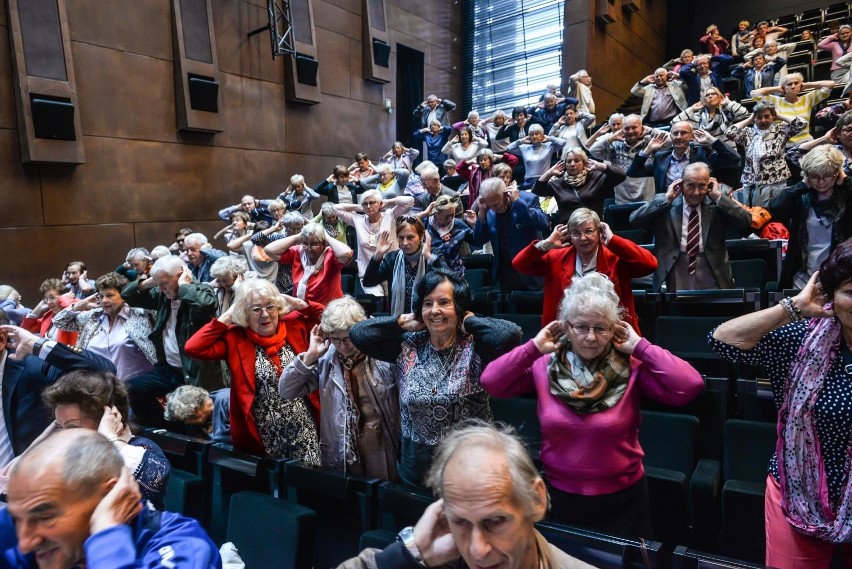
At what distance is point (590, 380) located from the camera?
1609mm

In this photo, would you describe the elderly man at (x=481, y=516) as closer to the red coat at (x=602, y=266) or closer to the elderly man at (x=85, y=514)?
the elderly man at (x=85, y=514)

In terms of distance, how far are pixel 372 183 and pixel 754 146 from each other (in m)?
3.76

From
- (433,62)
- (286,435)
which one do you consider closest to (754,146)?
(286,435)

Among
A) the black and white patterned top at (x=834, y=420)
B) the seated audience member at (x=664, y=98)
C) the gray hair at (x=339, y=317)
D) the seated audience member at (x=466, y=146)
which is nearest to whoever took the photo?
the black and white patterned top at (x=834, y=420)

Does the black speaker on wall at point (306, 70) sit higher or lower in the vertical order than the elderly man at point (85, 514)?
higher

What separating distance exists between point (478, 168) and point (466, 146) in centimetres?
164

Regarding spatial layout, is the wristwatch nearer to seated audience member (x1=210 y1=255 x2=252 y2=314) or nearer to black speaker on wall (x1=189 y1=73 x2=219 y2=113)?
seated audience member (x1=210 y1=255 x2=252 y2=314)

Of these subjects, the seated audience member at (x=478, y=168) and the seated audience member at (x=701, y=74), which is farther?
the seated audience member at (x=701, y=74)

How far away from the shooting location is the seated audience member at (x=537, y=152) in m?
5.67

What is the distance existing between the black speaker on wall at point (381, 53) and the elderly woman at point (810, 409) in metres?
8.86

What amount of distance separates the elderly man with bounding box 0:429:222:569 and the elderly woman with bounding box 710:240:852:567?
1.25 meters

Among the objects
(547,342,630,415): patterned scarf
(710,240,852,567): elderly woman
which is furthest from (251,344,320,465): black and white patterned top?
(710,240,852,567): elderly woman

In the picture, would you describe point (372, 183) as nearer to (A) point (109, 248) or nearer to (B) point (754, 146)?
(A) point (109, 248)

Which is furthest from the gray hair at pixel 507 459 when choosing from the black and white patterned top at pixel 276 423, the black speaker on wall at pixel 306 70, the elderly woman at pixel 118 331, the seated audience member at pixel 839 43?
the black speaker on wall at pixel 306 70
